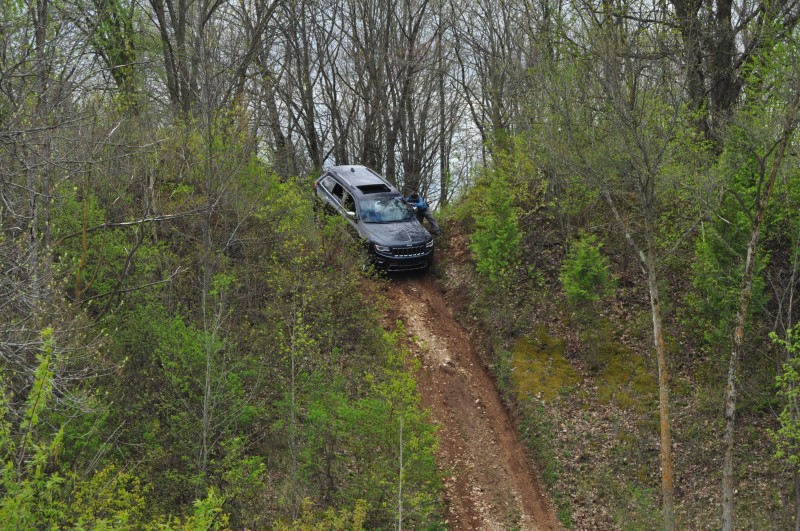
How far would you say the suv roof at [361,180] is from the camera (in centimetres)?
1975

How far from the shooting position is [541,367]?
16625mm

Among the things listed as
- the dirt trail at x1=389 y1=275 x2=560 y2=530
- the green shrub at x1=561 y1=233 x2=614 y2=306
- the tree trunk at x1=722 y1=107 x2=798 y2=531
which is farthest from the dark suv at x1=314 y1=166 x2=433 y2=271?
the tree trunk at x1=722 y1=107 x2=798 y2=531

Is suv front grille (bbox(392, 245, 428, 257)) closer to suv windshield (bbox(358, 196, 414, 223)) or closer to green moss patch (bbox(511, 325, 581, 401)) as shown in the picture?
suv windshield (bbox(358, 196, 414, 223))

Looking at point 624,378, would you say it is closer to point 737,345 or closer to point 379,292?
point 737,345

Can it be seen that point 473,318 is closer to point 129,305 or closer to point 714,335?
point 714,335

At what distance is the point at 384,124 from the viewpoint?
2738cm

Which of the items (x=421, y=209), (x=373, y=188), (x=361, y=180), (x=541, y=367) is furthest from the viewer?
(x=421, y=209)

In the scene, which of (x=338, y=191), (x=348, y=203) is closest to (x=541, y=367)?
(x=348, y=203)

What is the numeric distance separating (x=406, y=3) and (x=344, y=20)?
2864mm

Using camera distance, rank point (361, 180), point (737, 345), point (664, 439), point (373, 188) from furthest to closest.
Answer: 1. point (361, 180)
2. point (373, 188)
3. point (664, 439)
4. point (737, 345)

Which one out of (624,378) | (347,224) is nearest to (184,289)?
(347,224)

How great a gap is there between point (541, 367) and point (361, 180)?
7.93 meters

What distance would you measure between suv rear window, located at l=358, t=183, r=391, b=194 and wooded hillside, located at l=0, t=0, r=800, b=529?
2.14 metres

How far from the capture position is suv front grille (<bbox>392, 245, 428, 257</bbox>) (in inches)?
724
